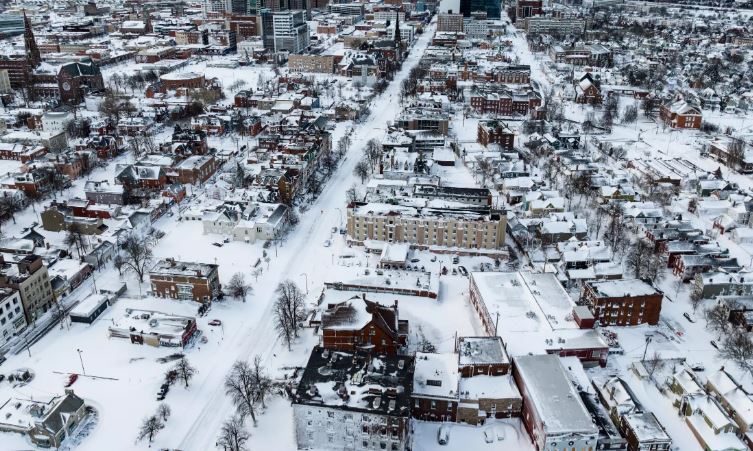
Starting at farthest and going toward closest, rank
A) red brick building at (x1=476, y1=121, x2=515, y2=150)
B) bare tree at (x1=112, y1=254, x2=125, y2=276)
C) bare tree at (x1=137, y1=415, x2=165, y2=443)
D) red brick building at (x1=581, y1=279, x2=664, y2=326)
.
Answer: red brick building at (x1=476, y1=121, x2=515, y2=150) → bare tree at (x1=112, y1=254, x2=125, y2=276) → red brick building at (x1=581, y1=279, x2=664, y2=326) → bare tree at (x1=137, y1=415, x2=165, y2=443)

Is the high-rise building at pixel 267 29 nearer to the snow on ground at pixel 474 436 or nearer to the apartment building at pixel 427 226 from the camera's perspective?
the apartment building at pixel 427 226

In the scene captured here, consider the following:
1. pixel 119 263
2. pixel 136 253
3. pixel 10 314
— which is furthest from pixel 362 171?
pixel 10 314

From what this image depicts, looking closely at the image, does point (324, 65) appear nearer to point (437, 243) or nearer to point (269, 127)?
point (269, 127)

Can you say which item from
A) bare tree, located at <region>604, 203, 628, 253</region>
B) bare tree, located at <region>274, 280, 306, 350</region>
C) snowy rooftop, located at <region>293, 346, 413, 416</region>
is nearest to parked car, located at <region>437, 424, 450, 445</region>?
snowy rooftop, located at <region>293, 346, 413, 416</region>

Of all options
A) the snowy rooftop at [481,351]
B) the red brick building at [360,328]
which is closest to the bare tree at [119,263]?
the red brick building at [360,328]

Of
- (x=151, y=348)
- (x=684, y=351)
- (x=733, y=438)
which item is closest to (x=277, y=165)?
(x=151, y=348)

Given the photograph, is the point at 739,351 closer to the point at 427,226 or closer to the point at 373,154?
the point at 427,226

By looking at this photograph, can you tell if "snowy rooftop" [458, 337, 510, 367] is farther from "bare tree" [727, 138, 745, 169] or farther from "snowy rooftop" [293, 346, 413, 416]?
"bare tree" [727, 138, 745, 169]
